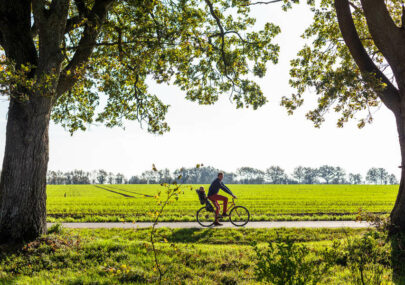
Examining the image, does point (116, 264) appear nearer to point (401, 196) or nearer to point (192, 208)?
point (401, 196)

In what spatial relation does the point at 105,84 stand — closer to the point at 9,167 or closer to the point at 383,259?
the point at 9,167

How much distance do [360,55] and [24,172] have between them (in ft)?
34.1

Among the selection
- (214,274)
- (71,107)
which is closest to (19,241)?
(214,274)

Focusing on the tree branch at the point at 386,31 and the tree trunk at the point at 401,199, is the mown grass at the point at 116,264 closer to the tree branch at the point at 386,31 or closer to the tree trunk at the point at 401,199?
the tree trunk at the point at 401,199

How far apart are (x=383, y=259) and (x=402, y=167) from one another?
3.22 m

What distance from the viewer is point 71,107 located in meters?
13.3

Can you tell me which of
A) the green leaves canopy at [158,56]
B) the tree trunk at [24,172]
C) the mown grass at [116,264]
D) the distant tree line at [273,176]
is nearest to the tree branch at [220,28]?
the green leaves canopy at [158,56]

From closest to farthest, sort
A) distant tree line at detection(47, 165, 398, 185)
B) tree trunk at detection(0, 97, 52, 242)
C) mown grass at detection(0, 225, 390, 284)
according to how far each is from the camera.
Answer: mown grass at detection(0, 225, 390, 284), tree trunk at detection(0, 97, 52, 242), distant tree line at detection(47, 165, 398, 185)

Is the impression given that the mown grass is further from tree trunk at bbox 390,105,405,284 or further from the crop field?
tree trunk at bbox 390,105,405,284

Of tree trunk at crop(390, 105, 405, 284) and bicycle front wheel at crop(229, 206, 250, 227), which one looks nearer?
tree trunk at crop(390, 105, 405, 284)

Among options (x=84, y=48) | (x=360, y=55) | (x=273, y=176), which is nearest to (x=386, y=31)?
(x=360, y=55)

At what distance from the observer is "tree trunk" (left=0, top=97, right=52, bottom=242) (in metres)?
7.42

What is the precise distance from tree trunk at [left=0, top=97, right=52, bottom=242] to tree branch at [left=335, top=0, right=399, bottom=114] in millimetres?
9179

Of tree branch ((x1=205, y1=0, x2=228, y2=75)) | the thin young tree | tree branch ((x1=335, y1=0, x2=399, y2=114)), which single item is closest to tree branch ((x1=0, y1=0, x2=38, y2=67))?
the thin young tree
